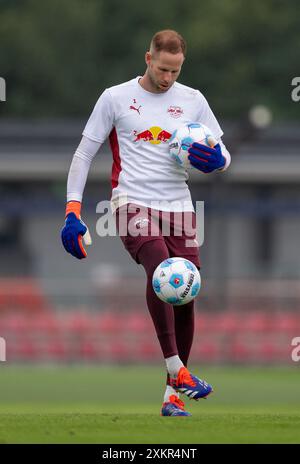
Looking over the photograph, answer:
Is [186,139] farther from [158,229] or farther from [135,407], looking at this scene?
[135,407]

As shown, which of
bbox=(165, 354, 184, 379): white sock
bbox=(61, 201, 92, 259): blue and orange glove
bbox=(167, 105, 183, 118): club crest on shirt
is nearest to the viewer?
bbox=(165, 354, 184, 379): white sock

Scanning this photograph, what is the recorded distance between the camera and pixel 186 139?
9453mm

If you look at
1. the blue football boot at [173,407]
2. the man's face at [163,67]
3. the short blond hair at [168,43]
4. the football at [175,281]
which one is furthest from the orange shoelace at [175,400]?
the short blond hair at [168,43]

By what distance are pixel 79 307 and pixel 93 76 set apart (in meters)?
22.4

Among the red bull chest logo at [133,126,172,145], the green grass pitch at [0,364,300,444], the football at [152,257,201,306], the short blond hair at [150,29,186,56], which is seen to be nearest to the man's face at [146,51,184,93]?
the short blond hair at [150,29,186,56]

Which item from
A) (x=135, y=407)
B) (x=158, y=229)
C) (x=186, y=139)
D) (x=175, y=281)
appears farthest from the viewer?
(x=135, y=407)

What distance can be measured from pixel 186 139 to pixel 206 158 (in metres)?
0.20

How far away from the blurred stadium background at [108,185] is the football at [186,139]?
14471 millimetres

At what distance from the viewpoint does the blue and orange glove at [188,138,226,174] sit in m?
9.50

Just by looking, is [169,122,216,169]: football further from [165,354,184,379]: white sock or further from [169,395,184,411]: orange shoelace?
[169,395,184,411]: orange shoelace

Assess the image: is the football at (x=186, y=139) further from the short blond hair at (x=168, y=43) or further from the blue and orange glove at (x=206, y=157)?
the short blond hair at (x=168, y=43)

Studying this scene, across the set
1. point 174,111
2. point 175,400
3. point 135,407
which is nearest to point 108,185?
point 135,407
